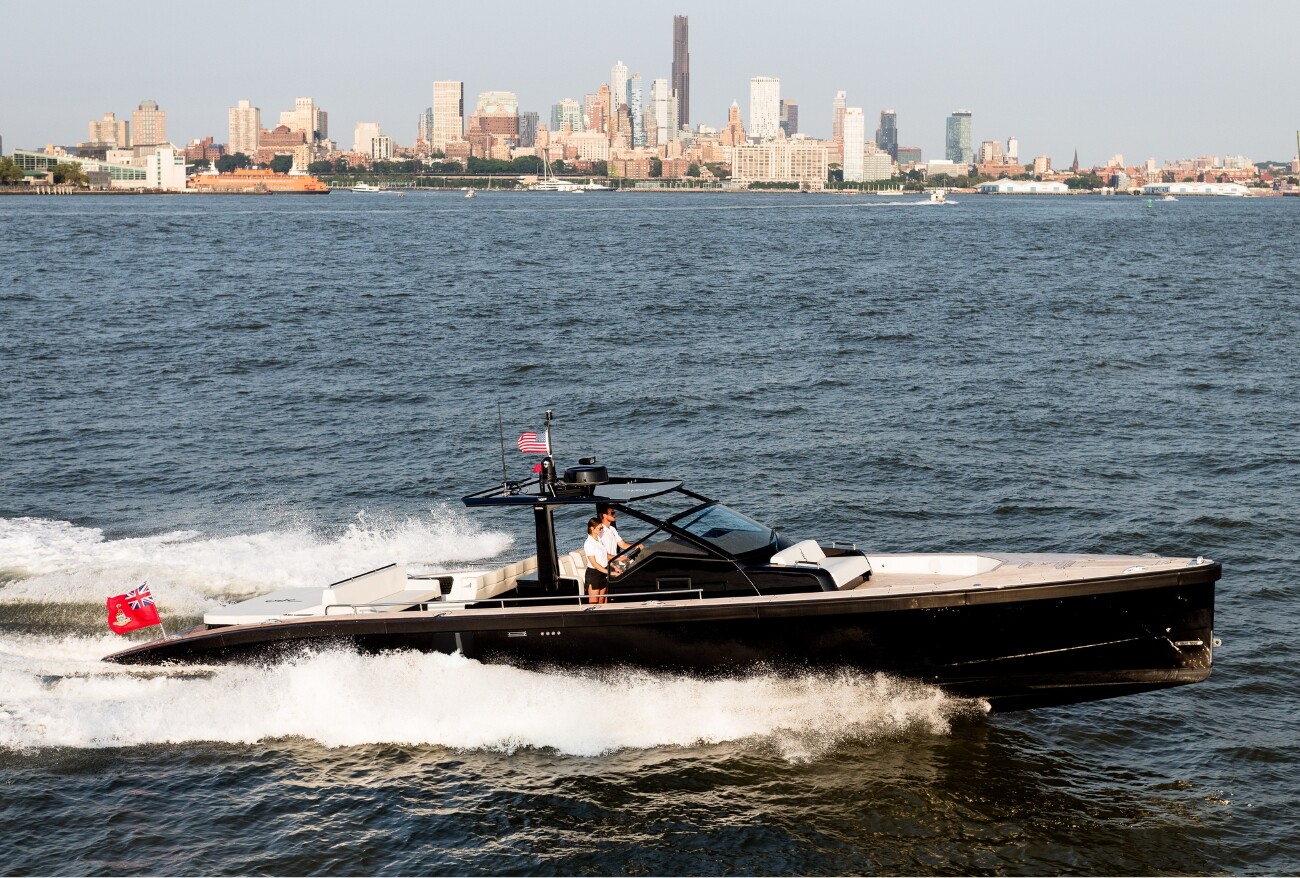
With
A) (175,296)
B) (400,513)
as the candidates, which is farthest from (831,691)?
(175,296)

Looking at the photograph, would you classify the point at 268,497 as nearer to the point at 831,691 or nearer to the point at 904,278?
the point at 831,691

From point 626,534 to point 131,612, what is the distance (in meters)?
4.68

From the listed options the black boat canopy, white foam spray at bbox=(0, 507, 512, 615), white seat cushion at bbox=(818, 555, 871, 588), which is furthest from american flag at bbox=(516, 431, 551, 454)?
white foam spray at bbox=(0, 507, 512, 615)

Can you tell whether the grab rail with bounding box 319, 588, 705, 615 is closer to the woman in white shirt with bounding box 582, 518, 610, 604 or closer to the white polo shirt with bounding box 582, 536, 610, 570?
the woman in white shirt with bounding box 582, 518, 610, 604

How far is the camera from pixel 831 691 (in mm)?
11547

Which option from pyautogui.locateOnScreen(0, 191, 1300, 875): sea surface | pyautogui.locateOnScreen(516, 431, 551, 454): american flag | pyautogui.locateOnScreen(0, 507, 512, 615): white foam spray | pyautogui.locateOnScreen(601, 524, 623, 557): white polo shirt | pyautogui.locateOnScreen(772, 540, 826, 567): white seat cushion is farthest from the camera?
pyautogui.locateOnScreen(0, 507, 512, 615): white foam spray

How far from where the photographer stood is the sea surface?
1065 centimetres

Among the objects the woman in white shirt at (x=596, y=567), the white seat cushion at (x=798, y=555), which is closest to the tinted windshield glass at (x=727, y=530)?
the white seat cushion at (x=798, y=555)

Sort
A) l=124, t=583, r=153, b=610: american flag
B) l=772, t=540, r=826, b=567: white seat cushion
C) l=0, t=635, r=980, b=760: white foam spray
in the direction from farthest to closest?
l=124, t=583, r=153, b=610: american flag → l=772, t=540, r=826, b=567: white seat cushion → l=0, t=635, r=980, b=760: white foam spray

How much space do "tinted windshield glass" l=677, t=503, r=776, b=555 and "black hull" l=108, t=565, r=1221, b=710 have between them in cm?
64

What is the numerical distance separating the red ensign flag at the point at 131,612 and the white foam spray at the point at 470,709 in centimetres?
46

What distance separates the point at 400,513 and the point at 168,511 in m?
3.50

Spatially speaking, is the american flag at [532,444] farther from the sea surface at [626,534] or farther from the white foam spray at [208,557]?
the white foam spray at [208,557]

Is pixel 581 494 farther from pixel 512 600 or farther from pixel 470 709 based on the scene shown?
pixel 470 709
